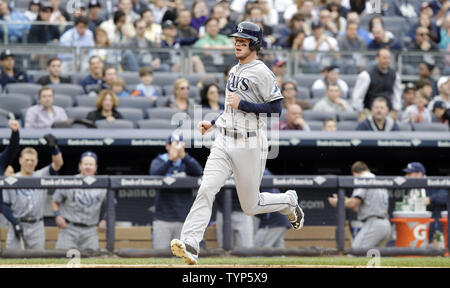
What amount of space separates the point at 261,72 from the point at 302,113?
4464 mm

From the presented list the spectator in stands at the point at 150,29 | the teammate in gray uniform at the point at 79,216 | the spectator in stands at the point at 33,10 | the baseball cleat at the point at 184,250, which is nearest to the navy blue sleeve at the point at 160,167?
the teammate in gray uniform at the point at 79,216

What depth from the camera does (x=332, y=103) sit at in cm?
1113

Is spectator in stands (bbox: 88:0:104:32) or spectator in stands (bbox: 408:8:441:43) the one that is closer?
spectator in stands (bbox: 88:0:104:32)

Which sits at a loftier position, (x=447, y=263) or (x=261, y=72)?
(x=261, y=72)

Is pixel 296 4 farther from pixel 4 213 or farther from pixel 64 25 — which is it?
pixel 4 213

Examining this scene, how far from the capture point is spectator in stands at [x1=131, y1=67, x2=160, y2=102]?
11.1 metres

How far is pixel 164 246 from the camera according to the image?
8.61 metres

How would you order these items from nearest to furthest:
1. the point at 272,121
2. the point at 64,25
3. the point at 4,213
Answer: the point at 4,213 → the point at 272,121 → the point at 64,25

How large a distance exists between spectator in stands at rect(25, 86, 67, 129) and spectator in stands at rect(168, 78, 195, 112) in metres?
1.35

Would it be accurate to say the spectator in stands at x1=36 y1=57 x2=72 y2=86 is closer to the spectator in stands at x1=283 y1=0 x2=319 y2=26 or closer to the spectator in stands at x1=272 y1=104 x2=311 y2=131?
the spectator in stands at x1=272 y1=104 x2=311 y2=131

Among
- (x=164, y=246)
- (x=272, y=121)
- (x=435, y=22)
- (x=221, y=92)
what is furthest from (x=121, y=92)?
(x=435, y=22)

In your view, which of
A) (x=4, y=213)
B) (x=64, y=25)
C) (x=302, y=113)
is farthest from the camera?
(x=64, y=25)

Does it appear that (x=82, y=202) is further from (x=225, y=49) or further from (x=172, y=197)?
(x=225, y=49)

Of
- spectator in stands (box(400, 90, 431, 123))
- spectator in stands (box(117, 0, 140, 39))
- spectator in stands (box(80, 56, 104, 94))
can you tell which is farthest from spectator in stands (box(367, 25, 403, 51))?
spectator in stands (box(80, 56, 104, 94))
